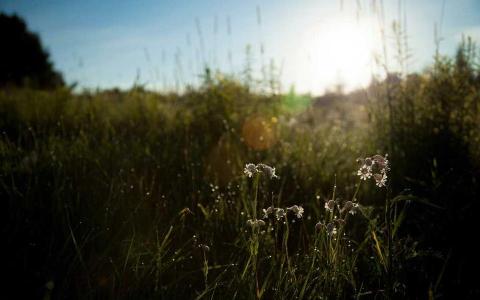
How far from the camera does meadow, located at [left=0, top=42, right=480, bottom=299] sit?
63.8 inches

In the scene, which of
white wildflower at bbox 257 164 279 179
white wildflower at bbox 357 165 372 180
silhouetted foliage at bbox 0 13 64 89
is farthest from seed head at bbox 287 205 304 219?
silhouetted foliage at bbox 0 13 64 89

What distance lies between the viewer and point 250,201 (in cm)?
226

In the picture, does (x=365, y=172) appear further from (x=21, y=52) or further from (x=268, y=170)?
(x=21, y=52)

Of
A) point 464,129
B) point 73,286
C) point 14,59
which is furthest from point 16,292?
point 14,59

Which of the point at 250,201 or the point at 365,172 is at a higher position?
the point at 365,172

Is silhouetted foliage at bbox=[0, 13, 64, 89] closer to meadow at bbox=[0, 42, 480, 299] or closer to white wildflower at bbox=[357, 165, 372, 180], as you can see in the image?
A: meadow at bbox=[0, 42, 480, 299]

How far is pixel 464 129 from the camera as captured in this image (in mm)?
3242

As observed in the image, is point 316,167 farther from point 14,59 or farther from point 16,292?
point 14,59

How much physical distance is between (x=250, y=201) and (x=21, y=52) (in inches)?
756

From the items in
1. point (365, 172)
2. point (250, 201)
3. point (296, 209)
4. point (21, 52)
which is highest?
point (21, 52)

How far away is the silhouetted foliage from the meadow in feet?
49.6

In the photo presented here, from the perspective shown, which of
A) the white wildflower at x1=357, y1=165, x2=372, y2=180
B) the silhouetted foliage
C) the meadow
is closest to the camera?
the white wildflower at x1=357, y1=165, x2=372, y2=180

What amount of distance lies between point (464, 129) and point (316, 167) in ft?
3.82

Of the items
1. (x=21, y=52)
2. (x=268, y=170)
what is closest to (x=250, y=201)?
(x=268, y=170)
